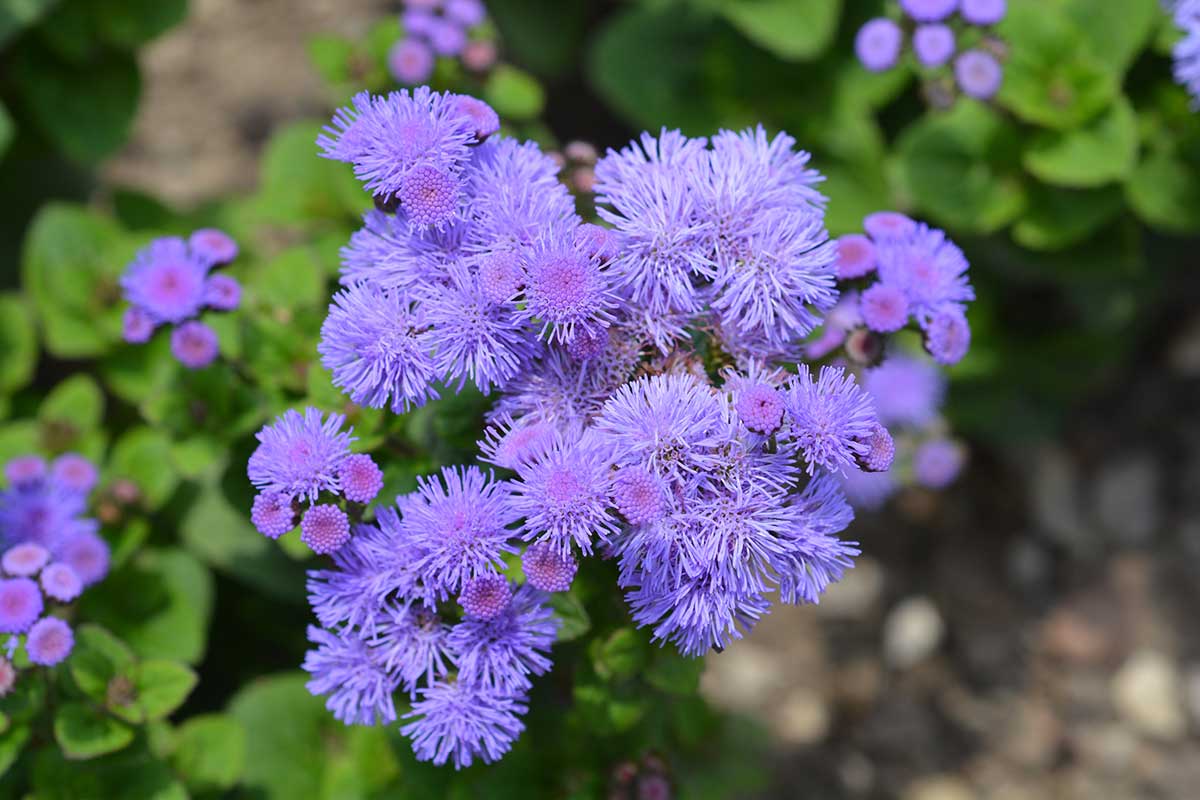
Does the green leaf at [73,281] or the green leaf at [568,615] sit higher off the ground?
the green leaf at [568,615]

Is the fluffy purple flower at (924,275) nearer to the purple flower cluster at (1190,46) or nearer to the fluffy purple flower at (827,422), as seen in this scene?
the fluffy purple flower at (827,422)

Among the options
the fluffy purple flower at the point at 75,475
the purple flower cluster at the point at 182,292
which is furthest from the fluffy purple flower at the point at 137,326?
the fluffy purple flower at the point at 75,475

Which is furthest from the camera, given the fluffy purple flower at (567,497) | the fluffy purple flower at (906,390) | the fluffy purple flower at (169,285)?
the fluffy purple flower at (906,390)

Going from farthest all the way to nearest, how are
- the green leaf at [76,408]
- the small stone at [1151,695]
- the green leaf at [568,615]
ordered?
the small stone at [1151,695] → the green leaf at [76,408] → the green leaf at [568,615]

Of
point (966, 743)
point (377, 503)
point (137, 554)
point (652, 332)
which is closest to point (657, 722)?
point (377, 503)

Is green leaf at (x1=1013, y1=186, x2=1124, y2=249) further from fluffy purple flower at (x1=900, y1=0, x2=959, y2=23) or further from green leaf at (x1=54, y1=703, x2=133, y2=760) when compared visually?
green leaf at (x1=54, y1=703, x2=133, y2=760)

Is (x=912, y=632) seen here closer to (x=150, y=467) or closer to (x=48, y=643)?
(x=150, y=467)

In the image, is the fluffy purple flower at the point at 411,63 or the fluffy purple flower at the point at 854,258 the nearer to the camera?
the fluffy purple flower at the point at 854,258

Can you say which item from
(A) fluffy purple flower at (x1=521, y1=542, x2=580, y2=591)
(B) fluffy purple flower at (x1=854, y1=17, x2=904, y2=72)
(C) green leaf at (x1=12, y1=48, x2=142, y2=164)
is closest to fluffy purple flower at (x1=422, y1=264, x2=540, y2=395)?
(A) fluffy purple flower at (x1=521, y1=542, x2=580, y2=591)
